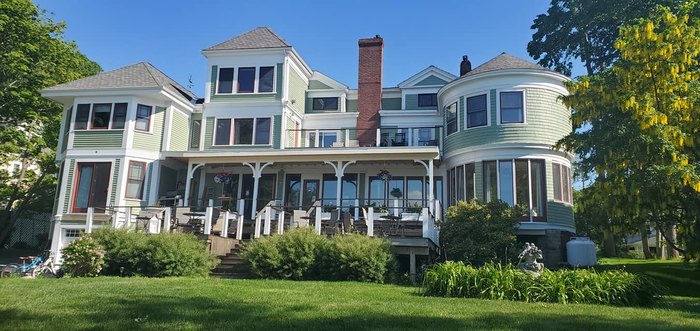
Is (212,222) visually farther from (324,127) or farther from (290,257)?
(324,127)

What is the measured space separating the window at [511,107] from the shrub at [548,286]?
9717mm

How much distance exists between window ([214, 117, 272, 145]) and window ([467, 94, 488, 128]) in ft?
27.4

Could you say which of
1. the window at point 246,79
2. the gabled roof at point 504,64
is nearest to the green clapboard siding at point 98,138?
the window at point 246,79

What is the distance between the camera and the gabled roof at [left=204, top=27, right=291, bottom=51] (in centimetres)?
2300

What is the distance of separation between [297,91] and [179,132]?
5.54m

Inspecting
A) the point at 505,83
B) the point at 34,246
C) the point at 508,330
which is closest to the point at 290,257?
the point at 508,330

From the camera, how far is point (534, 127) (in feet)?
62.2

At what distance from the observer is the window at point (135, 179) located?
20.7m

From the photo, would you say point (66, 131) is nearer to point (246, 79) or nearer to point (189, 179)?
point (189, 179)

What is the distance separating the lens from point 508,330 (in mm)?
6402

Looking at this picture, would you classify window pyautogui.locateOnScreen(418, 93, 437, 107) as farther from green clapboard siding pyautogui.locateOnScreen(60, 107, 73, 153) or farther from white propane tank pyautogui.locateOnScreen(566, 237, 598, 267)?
green clapboard siding pyautogui.locateOnScreen(60, 107, 73, 153)

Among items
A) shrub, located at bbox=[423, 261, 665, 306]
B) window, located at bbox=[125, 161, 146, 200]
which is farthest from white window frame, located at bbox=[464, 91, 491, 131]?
window, located at bbox=[125, 161, 146, 200]

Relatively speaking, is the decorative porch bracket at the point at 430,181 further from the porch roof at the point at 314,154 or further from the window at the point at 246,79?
the window at the point at 246,79

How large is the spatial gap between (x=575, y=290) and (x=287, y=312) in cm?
544
